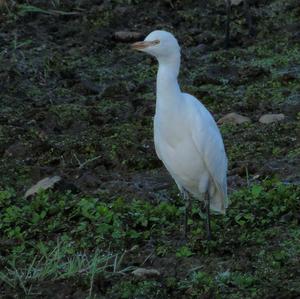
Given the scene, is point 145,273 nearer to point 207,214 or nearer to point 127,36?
point 207,214

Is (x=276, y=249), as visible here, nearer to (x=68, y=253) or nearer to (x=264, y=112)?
(x=68, y=253)

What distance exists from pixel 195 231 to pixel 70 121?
110 inches

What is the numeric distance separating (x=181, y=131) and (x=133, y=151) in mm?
1847

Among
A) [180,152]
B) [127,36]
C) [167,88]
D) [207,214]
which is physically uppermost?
[167,88]

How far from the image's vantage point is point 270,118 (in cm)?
932

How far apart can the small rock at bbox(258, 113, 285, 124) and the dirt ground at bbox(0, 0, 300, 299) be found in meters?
0.05

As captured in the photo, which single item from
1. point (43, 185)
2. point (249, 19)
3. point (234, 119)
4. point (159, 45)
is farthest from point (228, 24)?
point (159, 45)

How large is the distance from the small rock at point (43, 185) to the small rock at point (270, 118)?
2.18 meters

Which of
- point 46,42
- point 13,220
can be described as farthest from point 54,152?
point 46,42

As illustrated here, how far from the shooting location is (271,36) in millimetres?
11508

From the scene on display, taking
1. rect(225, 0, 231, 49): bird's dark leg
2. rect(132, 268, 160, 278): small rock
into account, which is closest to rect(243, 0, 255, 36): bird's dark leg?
rect(225, 0, 231, 49): bird's dark leg

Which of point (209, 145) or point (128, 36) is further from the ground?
point (209, 145)

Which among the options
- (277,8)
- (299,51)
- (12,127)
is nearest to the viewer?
(12,127)

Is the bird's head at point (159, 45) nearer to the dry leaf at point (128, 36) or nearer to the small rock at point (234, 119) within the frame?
the small rock at point (234, 119)
